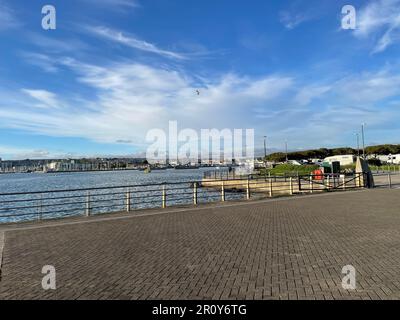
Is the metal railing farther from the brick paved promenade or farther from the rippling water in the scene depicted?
the brick paved promenade

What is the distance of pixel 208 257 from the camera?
23.9 ft

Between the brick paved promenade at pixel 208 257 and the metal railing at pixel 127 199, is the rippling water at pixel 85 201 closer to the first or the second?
the metal railing at pixel 127 199

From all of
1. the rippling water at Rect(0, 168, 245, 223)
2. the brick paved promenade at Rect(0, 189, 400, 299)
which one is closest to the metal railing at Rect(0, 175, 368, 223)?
the rippling water at Rect(0, 168, 245, 223)

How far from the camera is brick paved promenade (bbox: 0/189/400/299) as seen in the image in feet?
17.3

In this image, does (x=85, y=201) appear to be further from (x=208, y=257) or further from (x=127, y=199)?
(x=208, y=257)

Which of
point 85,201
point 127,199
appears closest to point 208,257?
point 85,201

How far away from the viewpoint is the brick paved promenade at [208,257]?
528cm

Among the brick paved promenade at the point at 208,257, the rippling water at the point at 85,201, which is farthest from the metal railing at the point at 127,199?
the brick paved promenade at the point at 208,257

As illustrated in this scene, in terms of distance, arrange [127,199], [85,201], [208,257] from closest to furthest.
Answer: [208,257], [85,201], [127,199]

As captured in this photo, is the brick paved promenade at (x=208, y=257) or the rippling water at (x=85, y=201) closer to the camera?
the brick paved promenade at (x=208, y=257)

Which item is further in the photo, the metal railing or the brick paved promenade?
the metal railing

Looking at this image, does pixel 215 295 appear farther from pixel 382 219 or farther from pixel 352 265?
pixel 382 219
